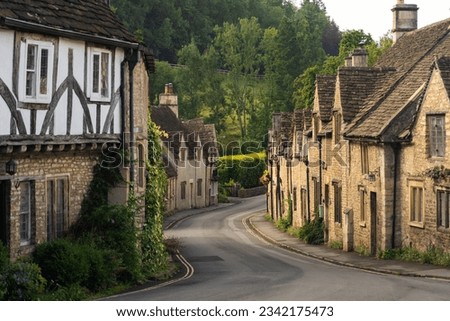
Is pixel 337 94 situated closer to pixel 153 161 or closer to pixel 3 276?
pixel 153 161

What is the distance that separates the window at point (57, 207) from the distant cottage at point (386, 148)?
12.8m

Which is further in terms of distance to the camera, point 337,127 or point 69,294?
point 337,127

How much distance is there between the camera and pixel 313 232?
45844mm

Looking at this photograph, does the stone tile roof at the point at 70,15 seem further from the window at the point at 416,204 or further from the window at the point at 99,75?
the window at the point at 416,204

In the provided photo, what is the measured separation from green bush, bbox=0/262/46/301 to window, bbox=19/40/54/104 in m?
4.00

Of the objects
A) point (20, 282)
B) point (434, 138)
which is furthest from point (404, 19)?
point (20, 282)

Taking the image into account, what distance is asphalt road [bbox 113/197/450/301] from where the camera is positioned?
23.1 meters

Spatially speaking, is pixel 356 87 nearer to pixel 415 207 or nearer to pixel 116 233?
pixel 415 207

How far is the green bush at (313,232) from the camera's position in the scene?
1788 inches

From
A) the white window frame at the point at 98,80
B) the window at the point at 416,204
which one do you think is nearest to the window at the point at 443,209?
the window at the point at 416,204

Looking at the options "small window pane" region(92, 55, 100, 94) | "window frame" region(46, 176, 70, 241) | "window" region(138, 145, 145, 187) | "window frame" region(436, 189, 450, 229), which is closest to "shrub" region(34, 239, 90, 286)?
"window frame" region(46, 176, 70, 241)

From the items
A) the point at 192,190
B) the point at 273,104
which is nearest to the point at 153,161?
the point at 192,190

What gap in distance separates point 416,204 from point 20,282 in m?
16.9
